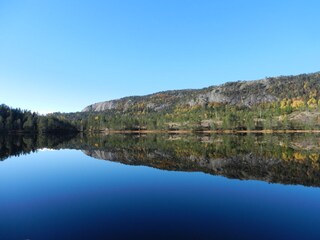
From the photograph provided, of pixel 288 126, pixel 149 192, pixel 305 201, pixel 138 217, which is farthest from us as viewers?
pixel 288 126

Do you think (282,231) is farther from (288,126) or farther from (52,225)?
(288,126)

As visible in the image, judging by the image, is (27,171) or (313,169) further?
(27,171)

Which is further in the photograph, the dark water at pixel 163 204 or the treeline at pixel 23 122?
the treeline at pixel 23 122

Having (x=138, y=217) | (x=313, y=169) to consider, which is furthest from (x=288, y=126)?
(x=138, y=217)

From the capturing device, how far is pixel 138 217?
647 inches

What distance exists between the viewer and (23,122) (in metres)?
171

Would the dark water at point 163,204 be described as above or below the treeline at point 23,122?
below

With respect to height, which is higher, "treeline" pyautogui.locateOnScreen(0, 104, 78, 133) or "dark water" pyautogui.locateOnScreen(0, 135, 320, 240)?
"treeline" pyautogui.locateOnScreen(0, 104, 78, 133)

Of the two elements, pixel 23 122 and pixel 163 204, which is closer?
pixel 163 204

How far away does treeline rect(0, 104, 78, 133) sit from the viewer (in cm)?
15738

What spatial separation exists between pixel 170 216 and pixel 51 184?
14768 mm

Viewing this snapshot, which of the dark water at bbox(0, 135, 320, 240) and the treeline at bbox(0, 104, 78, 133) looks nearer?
the dark water at bbox(0, 135, 320, 240)

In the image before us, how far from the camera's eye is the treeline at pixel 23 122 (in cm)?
15738

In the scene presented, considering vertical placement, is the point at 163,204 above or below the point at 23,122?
below
